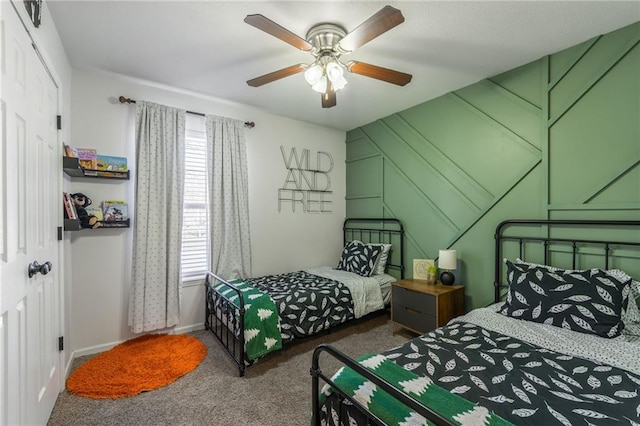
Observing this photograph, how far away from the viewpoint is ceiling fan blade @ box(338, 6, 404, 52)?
4.75 ft

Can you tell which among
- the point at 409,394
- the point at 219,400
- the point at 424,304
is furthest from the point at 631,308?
the point at 219,400

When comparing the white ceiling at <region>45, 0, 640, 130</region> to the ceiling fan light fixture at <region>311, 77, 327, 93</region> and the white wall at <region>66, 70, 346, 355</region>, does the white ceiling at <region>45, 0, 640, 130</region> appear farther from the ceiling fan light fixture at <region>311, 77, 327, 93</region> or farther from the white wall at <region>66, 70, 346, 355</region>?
the ceiling fan light fixture at <region>311, 77, 327, 93</region>

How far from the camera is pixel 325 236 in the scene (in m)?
4.25

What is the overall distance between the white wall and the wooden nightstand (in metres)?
1.57

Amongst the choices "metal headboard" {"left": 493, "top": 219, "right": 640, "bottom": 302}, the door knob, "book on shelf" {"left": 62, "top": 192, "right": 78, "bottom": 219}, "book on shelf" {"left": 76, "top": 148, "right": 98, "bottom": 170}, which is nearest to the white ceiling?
"book on shelf" {"left": 76, "top": 148, "right": 98, "bottom": 170}

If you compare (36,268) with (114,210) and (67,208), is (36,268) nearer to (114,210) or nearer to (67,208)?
(67,208)

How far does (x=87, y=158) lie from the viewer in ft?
8.28

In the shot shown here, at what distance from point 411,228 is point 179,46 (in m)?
3.02

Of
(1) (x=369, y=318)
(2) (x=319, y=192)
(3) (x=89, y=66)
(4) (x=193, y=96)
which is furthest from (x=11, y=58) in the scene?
(1) (x=369, y=318)

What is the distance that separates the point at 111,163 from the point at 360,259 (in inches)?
114

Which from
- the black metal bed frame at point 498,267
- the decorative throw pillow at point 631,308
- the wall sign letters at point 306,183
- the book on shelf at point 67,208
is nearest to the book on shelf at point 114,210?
the book on shelf at point 67,208

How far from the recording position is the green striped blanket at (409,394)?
1076 mm

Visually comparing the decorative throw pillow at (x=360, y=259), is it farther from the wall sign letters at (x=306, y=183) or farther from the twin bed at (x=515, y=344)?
the wall sign letters at (x=306, y=183)

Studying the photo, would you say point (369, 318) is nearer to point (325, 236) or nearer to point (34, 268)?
point (325, 236)
